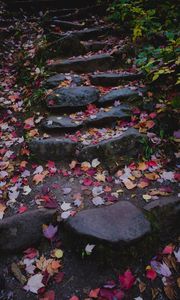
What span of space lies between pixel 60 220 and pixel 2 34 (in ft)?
21.4

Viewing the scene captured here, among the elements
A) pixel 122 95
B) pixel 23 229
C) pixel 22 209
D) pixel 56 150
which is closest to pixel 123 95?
pixel 122 95

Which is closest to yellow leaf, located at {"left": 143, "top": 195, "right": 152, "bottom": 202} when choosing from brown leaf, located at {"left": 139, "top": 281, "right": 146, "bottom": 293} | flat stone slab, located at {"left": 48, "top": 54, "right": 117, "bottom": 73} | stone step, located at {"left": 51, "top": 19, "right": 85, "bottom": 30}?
brown leaf, located at {"left": 139, "top": 281, "right": 146, "bottom": 293}

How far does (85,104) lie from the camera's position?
4.64 m

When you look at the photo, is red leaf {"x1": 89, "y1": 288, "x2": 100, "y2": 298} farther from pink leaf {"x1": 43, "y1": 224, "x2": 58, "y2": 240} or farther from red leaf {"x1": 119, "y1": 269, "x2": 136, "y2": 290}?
pink leaf {"x1": 43, "y1": 224, "x2": 58, "y2": 240}

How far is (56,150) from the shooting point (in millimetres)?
3939

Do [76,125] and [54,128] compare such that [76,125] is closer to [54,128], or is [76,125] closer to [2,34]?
[54,128]

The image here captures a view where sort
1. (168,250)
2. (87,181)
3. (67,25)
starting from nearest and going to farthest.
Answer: (168,250)
(87,181)
(67,25)

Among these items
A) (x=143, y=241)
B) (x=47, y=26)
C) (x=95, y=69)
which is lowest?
(x=143, y=241)

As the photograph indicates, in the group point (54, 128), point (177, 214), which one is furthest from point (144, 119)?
point (177, 214)

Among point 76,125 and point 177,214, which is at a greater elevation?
point 76,125

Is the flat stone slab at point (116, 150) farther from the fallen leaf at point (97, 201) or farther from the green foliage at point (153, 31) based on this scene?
the green foliage at point (153, 31)

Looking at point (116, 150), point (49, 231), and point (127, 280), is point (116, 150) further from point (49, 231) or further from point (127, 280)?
point (127, 280)

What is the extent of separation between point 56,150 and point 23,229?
4.23ft

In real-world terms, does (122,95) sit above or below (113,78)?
below
